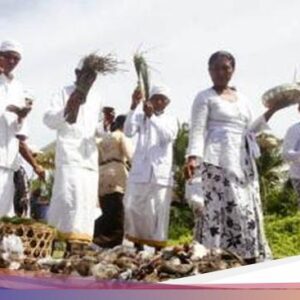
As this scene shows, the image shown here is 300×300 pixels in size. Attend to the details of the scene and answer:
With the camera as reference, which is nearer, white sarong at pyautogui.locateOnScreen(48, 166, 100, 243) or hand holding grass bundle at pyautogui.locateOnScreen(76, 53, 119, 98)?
hand holding grass bundle at pyautogui.locateOnScreen(76, 53, 119, 98)

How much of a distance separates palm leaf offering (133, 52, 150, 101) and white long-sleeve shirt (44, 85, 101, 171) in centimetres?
30

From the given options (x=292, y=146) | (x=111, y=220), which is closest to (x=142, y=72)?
(x=292, y=146)

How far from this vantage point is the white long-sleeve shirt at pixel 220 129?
519cm

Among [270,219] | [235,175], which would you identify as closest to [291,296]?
[235,175]

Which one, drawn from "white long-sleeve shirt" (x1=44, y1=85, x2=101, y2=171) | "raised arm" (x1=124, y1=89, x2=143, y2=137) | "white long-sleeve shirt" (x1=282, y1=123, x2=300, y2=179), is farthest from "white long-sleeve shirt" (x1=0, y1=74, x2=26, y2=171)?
"white long-sleeve shirt" (x1=282, y1=123, x2=300, y2=179)

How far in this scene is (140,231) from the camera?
256 inches

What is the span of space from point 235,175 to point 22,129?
1275mm

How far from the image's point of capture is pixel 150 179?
639cm

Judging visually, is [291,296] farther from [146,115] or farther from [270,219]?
[270,219]

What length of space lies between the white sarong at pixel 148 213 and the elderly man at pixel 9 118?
3.77 ft

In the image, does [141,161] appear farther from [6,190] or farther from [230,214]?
[230,214]

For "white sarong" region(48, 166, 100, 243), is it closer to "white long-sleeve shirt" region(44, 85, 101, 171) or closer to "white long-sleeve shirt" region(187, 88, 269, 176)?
"white long-sleeve shirt" region(44, 85, 101, 171)

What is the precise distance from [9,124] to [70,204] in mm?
737

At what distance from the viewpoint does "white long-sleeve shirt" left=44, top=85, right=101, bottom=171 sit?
5.81 m
